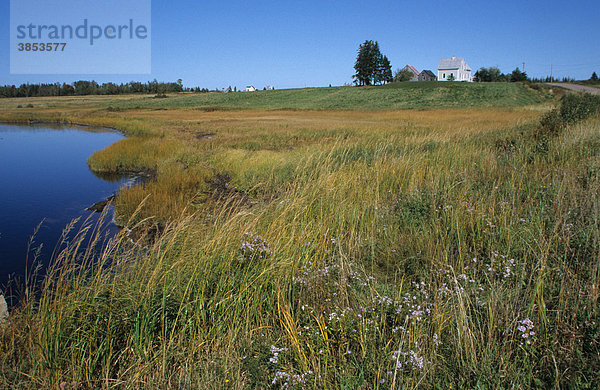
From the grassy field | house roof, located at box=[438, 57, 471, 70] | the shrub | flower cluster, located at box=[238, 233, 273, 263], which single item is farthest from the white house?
flower cluster, located at box=[238, 233, 273, 263]

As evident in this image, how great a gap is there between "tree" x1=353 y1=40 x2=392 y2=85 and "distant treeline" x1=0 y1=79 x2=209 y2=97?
59532 millimetres

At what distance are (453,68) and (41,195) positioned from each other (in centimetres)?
11194

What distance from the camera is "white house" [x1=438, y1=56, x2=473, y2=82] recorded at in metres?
105

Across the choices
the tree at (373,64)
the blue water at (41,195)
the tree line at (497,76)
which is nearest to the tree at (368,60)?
the tree at (373,64)

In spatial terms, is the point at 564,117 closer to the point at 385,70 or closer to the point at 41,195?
the point at 41,195

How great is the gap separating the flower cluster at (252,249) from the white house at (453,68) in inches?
4450

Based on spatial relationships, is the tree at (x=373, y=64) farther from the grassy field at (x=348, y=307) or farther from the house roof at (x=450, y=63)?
the grassy field at (x=348, y=307)

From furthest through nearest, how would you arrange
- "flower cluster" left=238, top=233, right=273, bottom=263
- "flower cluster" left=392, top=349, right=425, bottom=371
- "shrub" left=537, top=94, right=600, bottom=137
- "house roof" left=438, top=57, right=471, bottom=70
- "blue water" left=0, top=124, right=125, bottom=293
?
1. "house roof" left=438, top=57, right=471, bottom=70
2. "shrub" left=537, top=94, right=600, bottom=137
3. "blue water" left=0, top=124, right=125, bottom=293
4. "flower cluster" left=238, top=233, right=273, bottom=263
5. "flower cluster" left=392, top=349, right=425, bottom=371

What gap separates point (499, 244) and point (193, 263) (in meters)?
3.06

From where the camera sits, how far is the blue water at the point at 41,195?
728cm

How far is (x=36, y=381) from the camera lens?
8.61 feet

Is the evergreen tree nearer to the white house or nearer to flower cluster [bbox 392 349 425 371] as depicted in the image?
the white house

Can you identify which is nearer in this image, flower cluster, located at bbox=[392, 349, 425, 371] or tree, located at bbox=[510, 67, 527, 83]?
flower cluster, located at bbox=[392, 349, 425, 371]

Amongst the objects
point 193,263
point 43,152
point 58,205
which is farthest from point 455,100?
point 193,263
